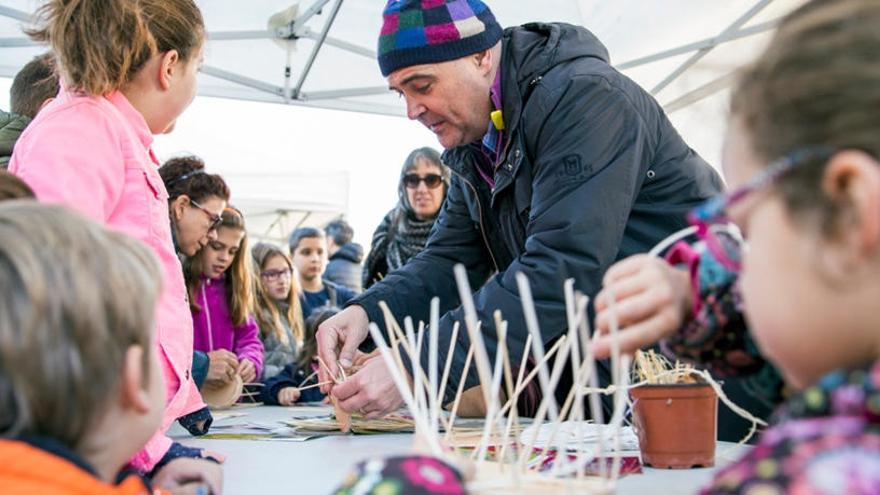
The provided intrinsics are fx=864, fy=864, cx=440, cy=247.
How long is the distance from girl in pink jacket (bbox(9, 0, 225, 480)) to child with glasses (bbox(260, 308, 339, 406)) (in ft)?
4.59

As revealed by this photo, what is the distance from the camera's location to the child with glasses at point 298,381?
10.0ft

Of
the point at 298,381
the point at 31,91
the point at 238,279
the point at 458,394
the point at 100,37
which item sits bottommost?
the point at 298,381

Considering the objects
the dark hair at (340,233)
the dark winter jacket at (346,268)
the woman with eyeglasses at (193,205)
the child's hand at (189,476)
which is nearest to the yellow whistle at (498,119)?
the child's hand at (189,476)

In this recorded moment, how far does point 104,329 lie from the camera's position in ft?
2.47

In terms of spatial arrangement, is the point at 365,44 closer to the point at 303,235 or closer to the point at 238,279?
the point at 303,235

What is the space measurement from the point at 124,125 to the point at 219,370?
1.42m

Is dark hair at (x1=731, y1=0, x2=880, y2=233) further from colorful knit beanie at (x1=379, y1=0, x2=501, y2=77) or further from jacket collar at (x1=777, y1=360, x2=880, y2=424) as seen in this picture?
colorful knit beanie at (x1=379, y1=0, x2=501, y2=77)

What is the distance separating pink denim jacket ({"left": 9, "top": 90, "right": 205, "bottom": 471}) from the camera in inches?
49.3

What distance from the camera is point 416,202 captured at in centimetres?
373

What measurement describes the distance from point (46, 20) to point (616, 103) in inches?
→ 41.1

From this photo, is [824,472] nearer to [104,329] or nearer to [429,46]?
[104,329]

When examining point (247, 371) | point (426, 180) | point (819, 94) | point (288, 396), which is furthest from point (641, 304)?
point (426, 180)

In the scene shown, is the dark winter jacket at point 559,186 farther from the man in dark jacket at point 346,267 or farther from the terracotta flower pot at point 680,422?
the man in dark jacket at point 346,267

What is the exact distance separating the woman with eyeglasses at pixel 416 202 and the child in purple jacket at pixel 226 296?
2.22 feet
